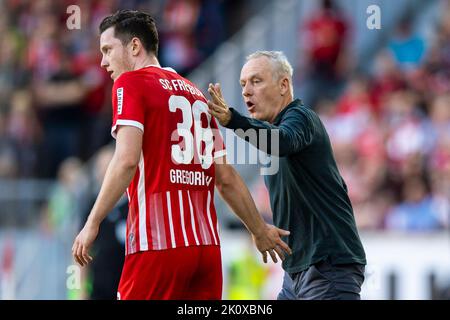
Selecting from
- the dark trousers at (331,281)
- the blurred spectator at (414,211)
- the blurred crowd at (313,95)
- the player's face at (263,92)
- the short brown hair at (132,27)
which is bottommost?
the dark trousers at (331,281)

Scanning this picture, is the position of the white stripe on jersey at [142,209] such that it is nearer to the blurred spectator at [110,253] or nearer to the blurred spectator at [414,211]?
the blurred spectator at [110,253]

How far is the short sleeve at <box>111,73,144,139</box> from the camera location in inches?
267

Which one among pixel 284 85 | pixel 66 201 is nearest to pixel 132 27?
pixel 284 85

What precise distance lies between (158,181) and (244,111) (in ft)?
25.6

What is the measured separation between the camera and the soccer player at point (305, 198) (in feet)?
23.3

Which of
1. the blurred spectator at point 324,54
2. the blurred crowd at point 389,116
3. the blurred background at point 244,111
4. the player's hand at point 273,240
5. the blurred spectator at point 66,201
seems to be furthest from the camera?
the blurred spectator at point 324,54

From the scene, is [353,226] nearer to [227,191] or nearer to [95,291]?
[227,191]

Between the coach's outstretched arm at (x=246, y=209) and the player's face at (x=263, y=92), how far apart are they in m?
0.47

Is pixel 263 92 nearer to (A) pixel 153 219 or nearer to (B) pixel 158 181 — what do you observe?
(B) pixel 158 181

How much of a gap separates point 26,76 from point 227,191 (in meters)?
10.5

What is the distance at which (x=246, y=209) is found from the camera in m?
7.38

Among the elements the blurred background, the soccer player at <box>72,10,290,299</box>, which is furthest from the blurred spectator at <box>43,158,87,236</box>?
the soccer player at <box>72,10,290,299</box>

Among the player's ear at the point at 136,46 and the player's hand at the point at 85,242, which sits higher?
the player's ear at the point at 136,46

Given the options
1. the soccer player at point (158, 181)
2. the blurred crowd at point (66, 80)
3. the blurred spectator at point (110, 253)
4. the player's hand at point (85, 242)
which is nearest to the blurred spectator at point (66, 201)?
the blurred crowd at point (66, 80)
